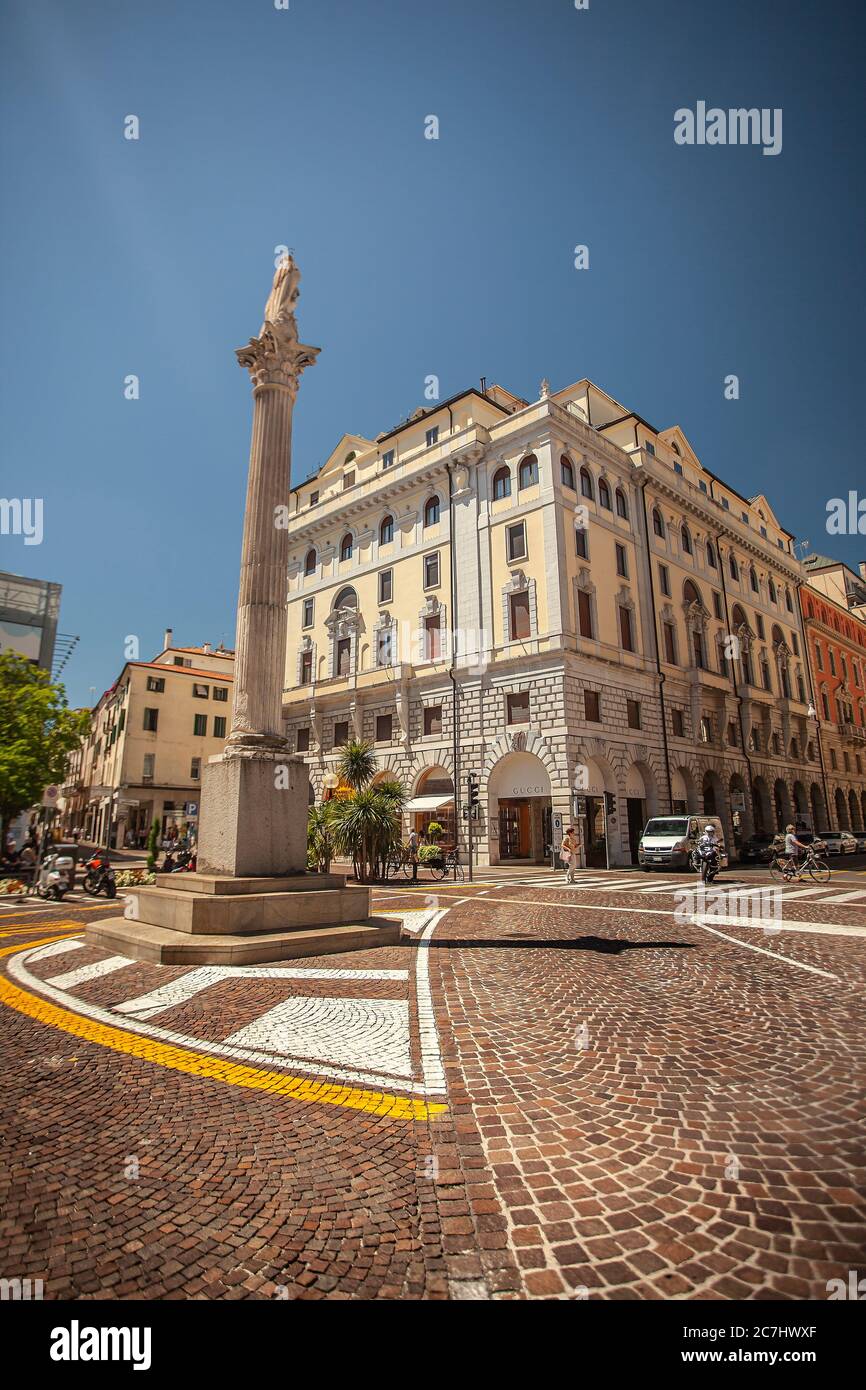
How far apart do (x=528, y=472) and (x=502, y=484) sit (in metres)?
1.43

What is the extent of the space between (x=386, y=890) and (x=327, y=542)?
2467 centimetres

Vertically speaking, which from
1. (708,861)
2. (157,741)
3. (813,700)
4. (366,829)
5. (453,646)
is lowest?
(708,861)

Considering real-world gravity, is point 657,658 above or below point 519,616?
below

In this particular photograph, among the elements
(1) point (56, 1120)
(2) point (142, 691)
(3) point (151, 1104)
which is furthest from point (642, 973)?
(2) point (142, 691)

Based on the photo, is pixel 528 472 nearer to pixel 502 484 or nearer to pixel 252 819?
pixel 502 484

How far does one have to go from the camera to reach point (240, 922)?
7.73m

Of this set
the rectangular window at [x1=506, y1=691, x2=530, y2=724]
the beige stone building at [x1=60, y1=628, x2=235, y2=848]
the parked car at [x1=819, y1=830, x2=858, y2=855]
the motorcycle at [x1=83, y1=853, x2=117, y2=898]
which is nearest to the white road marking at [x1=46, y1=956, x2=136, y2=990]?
the motorcycle at [x1=83, y1=853, x2=117, y2=898]

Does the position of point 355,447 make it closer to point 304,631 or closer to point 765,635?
point 304,631

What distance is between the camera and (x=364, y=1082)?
12.3 ft

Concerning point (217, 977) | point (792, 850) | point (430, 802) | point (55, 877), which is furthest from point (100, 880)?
point (792, 850)

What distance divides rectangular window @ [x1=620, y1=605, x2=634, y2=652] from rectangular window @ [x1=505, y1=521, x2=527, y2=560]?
5663mm

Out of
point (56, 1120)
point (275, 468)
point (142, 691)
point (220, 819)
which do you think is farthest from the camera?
point (142, 691)

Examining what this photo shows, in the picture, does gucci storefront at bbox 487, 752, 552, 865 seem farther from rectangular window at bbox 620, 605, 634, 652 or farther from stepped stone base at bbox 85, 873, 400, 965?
stepped stone base at bbox 85, 873, 400, 965

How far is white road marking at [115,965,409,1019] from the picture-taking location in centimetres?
561
